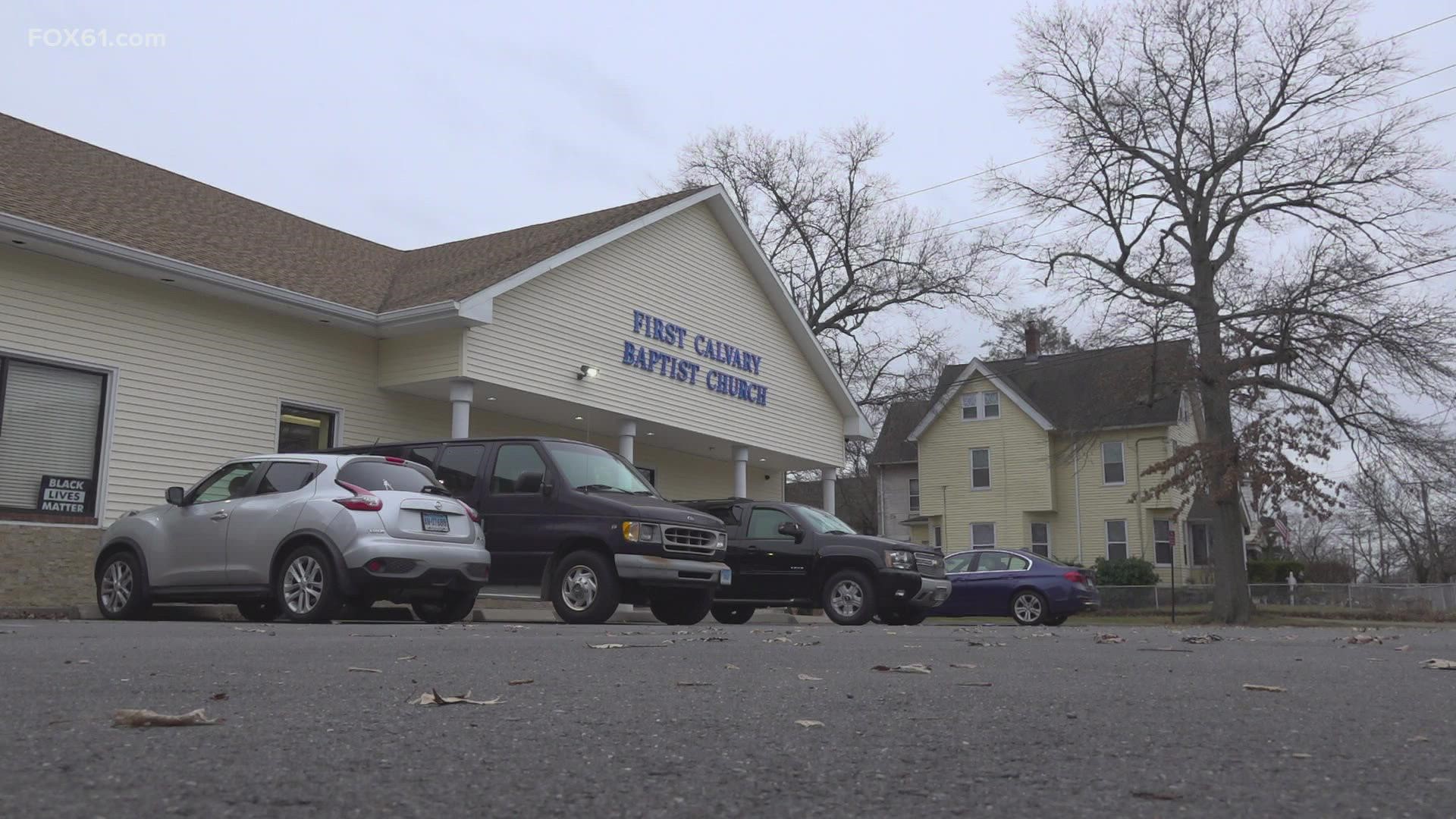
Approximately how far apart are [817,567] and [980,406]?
31851mm

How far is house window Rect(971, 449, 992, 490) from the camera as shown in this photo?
46.7 m

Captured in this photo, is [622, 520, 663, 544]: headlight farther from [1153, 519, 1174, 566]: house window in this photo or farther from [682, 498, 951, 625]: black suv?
[1153, 519, 1174, 566]: house window

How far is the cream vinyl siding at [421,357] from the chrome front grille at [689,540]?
5982 millimetres

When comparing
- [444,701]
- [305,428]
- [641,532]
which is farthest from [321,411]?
[444,701]

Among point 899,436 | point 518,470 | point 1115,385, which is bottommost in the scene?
point 518,470

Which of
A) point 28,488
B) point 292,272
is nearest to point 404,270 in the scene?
point 292,272

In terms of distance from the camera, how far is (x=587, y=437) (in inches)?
958

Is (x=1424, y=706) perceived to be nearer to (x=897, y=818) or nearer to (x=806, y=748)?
(x=806, y=748)

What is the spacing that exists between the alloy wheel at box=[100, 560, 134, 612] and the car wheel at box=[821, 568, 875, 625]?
8.49 m

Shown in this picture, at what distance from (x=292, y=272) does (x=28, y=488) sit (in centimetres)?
513

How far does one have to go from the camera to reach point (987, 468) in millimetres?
46844

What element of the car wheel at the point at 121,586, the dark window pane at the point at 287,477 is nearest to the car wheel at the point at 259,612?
the car wheel at the point at 121,586

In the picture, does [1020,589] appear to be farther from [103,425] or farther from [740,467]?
[103,425]

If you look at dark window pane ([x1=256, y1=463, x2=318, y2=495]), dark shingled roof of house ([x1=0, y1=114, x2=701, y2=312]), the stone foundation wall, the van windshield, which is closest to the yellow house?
dark shingled roof of house ([x1=0, y1=114, x2=701, y2=312])
